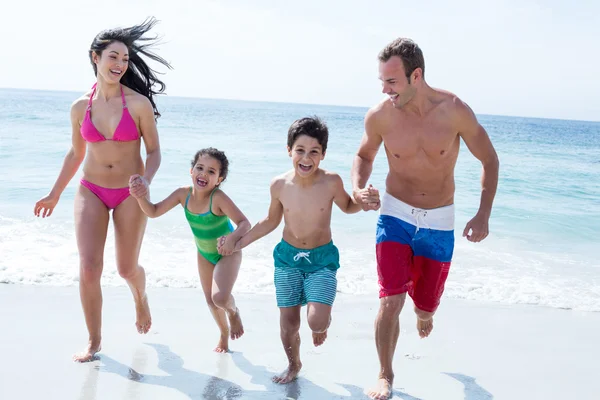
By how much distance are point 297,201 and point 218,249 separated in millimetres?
596

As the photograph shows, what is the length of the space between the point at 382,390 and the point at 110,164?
7.65 feet

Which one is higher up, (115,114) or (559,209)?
(115,114)

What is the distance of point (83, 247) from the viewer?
4.60 meters

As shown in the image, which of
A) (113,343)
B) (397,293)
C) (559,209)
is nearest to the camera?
(397,293)

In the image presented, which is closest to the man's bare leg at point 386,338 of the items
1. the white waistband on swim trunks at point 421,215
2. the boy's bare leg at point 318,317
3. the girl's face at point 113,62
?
the boy's bare leg at point 318,317

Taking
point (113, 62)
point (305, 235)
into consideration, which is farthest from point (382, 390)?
point (113, 62)

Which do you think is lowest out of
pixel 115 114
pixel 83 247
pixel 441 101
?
pixel 83 247

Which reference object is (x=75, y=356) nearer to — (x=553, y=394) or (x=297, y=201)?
(x=297, y=201)

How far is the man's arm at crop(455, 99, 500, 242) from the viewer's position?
4.34 meters

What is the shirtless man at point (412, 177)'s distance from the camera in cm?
428

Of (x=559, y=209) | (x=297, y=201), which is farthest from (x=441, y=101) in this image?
(x=559, y=209)

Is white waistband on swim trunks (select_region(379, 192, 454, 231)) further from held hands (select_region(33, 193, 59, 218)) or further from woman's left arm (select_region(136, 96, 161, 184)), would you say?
held hands (select_region(33, 193, 59, 218))

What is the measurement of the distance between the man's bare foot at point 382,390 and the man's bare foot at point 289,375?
524mm

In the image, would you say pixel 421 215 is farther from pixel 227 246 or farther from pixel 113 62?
pixel 113 62
